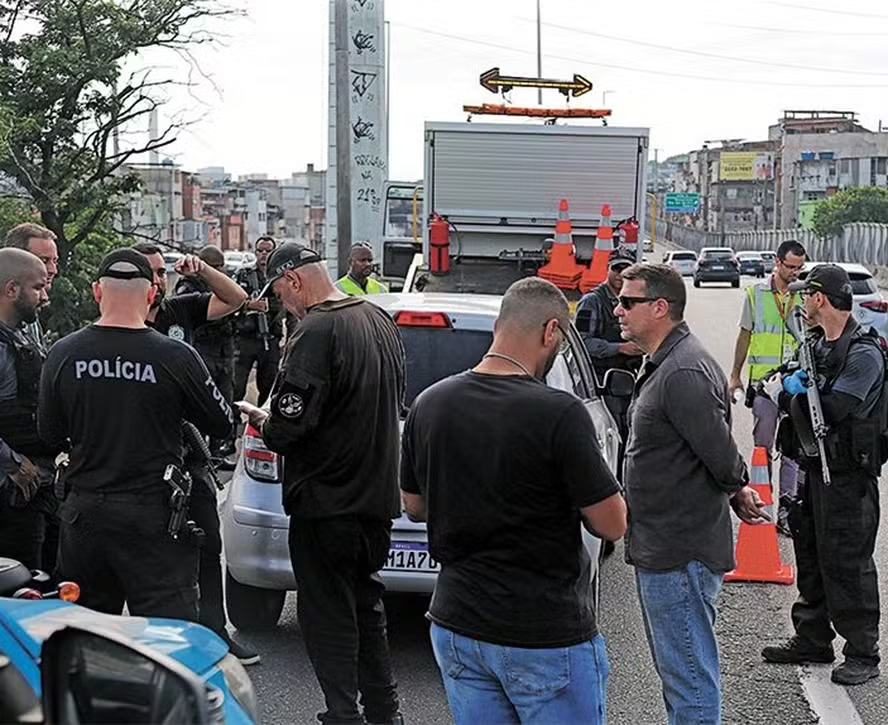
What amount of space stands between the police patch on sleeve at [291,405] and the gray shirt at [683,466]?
1.26 meters

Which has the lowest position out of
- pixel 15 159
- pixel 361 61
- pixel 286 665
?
pixel 286 665

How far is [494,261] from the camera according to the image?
14969 millimetres

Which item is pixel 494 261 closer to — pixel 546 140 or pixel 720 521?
pixel 546 140

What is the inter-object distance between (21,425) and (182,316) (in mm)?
2011

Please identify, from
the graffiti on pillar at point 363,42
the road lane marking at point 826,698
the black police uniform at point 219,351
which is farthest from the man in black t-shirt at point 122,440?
the graffiti on pillar at point 363,42

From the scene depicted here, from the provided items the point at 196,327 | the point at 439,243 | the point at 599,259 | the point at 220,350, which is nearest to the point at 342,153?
the point at 439,243

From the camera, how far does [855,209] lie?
91.2 metres

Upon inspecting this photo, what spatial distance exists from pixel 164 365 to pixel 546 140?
1041 cm

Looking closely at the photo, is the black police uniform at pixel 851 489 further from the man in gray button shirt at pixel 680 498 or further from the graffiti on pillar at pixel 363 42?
the graffiti on pillar at pixel 363 42

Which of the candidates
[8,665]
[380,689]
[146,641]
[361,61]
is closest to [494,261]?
[361,61]

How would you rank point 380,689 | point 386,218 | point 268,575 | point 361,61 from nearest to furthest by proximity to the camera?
point 380,689, point 268,575, point 361,61, point 386,218

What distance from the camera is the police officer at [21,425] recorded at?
209 inches

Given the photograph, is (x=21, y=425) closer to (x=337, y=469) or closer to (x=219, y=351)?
(x=337, y=469)

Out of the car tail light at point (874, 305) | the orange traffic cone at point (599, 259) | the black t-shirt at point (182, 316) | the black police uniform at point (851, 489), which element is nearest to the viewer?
the black police uniform at point (851, 489)
